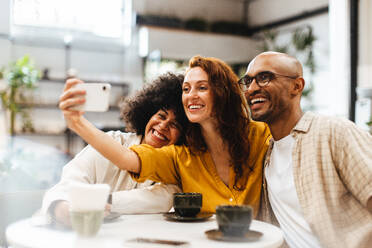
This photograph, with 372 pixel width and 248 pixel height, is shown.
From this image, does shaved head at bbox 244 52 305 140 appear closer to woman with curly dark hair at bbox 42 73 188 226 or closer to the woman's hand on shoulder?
woman with curly dark hair at bbox 42 73 188 226

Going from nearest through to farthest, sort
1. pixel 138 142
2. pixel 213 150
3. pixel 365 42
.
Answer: pixel 213 150 → pixel 138 142 → pixel 365 42

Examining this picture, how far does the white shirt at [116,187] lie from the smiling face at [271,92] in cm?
48

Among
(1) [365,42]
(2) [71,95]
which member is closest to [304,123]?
(2) [71,95]

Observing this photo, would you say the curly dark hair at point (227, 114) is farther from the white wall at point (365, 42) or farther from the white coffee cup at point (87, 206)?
the white wall at point (365, 42)

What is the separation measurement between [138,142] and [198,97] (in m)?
0.40

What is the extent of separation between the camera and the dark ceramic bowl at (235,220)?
1.11m

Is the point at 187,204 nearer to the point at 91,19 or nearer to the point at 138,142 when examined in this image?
the point at 138,142

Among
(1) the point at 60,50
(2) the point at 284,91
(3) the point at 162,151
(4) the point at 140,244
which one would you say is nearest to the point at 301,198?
(2) the point at 284,91

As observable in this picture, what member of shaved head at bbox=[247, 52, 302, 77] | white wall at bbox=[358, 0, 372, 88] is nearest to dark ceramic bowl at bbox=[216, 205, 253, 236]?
shaved head at bbox=[247, 52, 302, 77]

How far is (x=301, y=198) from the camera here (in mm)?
1521

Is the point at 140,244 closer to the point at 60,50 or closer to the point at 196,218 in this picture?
the point at 196,218

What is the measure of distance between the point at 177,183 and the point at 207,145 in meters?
0.22

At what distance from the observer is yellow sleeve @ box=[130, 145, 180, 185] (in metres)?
1.58

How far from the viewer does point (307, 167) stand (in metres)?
1.53
